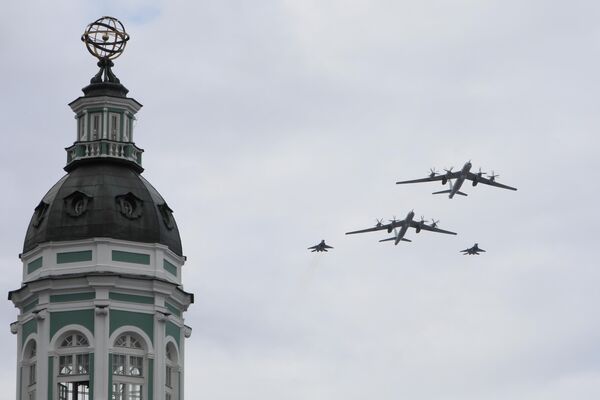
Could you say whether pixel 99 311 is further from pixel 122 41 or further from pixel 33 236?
pixel 122 41

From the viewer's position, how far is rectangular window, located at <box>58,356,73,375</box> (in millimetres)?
105500

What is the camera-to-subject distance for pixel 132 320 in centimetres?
10650

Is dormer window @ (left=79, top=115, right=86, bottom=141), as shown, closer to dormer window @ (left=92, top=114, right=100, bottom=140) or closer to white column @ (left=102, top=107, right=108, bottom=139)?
dormer window @ (left=92, top=114, right=100, bottom=140)

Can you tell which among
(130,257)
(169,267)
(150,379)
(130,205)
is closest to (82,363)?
(150,379)

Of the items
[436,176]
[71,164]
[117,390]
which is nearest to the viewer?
[117,390]

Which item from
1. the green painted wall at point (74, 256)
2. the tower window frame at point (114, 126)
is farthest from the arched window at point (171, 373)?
the tower window frame at point (114, 126)

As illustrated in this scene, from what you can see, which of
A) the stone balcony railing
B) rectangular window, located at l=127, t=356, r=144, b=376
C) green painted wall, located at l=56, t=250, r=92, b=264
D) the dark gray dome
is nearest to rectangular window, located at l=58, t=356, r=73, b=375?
rectangular window, located at l=127, t=356, r=144, b=376

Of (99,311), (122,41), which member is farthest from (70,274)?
(122,41)

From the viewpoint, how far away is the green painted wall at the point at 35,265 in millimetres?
108562

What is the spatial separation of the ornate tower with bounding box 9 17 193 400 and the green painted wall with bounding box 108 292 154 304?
0.06m

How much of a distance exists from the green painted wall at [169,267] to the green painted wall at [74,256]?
471 centimetres

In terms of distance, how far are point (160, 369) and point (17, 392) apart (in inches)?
333

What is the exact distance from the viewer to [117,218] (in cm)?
10856

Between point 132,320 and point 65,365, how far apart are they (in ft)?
15.1
